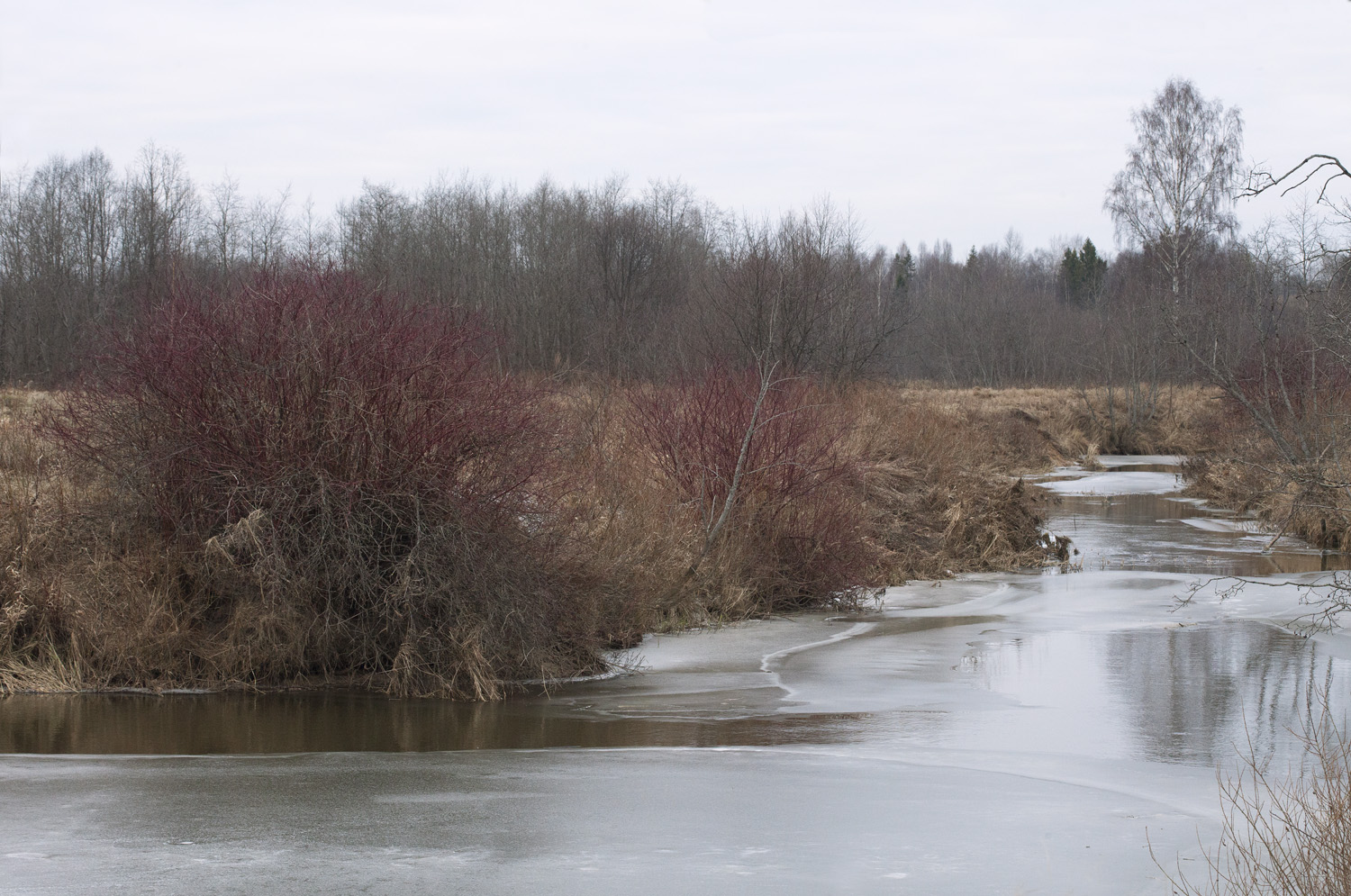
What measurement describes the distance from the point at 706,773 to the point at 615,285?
38.6 m

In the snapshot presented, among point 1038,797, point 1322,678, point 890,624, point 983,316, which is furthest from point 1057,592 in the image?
point 983,316

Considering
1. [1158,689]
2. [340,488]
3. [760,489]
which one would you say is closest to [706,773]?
[340,488]

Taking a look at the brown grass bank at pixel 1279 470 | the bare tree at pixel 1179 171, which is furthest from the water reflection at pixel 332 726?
the bare tree at pixel 1179 171

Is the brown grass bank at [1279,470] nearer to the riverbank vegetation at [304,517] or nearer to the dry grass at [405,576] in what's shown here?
the dry grass at [405,576]

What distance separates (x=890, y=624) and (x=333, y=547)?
657 centimetres

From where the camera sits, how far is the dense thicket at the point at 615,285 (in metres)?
26.5

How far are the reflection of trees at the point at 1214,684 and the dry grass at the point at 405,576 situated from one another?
13.8 feet

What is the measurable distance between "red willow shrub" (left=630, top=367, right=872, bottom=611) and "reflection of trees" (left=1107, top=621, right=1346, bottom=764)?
12.3 ft

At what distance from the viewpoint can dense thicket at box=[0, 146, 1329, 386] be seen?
2653 centimetres

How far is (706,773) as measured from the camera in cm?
757

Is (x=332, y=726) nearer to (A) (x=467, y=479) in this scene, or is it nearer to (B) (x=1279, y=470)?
(A) (x=467, y=479)

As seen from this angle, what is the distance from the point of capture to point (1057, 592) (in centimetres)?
1616

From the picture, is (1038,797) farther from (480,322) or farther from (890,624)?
(480,322)

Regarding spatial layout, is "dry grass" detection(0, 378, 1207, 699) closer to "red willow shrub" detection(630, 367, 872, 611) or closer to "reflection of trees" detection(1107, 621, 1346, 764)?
"red willow shrub" detection(630, 367, 872, 611)
